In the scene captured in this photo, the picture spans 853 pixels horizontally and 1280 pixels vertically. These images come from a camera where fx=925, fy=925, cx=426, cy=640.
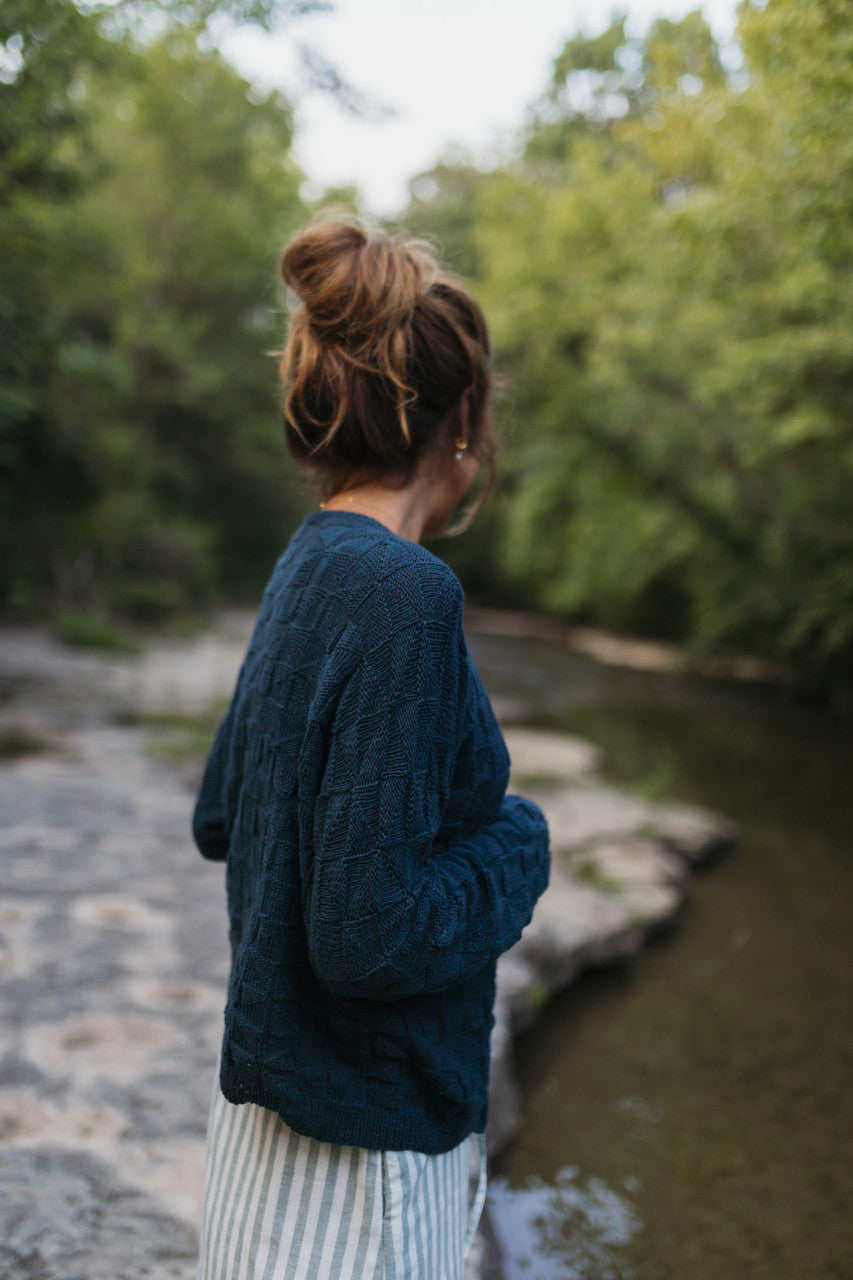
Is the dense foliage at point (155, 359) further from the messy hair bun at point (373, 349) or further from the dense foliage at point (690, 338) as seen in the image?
the messy hair bun at point (373, 349)

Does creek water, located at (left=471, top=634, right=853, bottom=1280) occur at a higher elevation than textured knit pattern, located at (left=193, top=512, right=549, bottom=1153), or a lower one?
lower

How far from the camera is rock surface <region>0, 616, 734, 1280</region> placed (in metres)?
1.91

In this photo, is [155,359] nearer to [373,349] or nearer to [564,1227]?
[564,1227]

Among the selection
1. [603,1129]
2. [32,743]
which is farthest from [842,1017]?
[32,743]

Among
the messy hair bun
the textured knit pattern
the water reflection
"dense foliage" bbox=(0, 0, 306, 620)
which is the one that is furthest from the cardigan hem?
"dense foliage" bbox=(0, 0, 306, 620)

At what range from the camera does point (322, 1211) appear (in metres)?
1.04

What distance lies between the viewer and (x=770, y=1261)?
2.53 meters

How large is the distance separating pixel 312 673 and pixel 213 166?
18.2 m

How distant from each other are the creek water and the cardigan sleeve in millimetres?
1925

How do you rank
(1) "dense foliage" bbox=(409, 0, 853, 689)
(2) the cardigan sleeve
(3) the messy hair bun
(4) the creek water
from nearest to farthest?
1. (2) the cardigan sleeve
2. (3) the messy hair bun
3. (4) the creek water
4. (1) "dense foliage" bbox=(409, 0, 853, 689)

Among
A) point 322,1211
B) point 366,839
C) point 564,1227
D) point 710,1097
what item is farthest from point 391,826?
point 710,1097

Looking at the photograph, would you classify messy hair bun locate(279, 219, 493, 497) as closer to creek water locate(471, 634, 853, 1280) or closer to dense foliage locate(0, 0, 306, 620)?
creek water locate(471, 634, 853, 1280)

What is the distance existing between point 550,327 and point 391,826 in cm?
1576

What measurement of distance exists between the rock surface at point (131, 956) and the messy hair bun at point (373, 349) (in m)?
1.61
